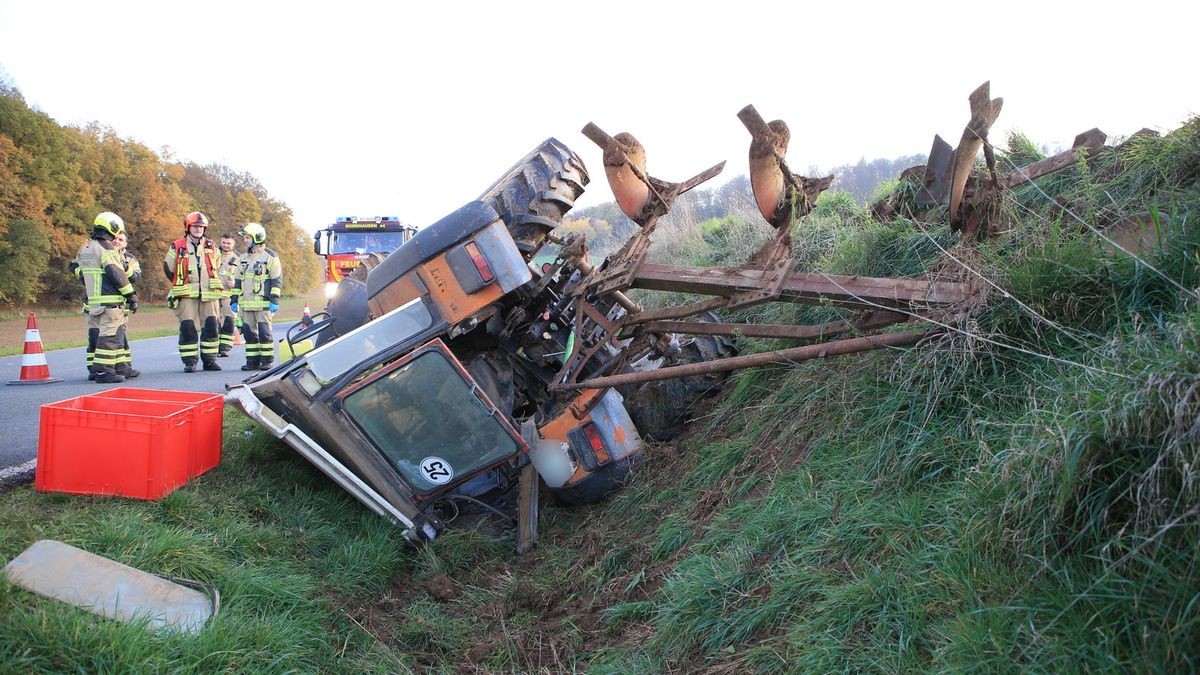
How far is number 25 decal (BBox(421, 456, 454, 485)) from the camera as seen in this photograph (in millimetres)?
4090

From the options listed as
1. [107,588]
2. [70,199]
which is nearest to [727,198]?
[107,588]

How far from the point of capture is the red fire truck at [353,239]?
1625 centimetres

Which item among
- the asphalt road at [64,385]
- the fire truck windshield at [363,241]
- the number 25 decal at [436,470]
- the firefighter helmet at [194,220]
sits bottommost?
the asphalt road at [64,385]

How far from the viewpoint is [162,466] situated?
3838 millimetres

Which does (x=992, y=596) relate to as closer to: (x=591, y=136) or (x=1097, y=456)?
Result: (x=1097, y=456)

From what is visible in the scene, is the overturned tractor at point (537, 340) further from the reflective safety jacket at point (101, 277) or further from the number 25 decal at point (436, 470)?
the reflective safety jacket at point (101, 277)

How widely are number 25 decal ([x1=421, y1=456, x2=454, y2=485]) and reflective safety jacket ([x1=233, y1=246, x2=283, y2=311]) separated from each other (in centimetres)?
747

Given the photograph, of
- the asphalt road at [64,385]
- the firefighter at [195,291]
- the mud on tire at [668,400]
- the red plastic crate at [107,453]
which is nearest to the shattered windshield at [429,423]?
the red plastic crate at [107,453]

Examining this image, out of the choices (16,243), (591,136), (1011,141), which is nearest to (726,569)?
(591,136)

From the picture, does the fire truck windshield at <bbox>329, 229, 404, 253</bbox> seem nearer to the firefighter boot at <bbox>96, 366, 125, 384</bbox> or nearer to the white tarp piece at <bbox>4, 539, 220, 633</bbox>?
the firefighter boot at <bbox>96, 366, 125, 384</bbox>

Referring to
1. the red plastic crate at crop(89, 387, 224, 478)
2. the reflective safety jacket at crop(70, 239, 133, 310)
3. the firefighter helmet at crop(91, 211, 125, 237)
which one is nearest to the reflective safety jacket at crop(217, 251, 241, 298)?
the firefighter helmet at crop(91, 211, 125, 237)

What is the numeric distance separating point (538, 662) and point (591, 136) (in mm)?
2746

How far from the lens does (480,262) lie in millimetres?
4270

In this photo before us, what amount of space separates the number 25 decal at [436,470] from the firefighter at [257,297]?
731cm
